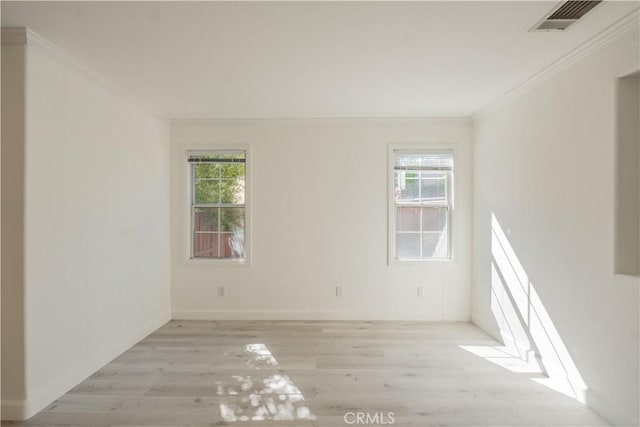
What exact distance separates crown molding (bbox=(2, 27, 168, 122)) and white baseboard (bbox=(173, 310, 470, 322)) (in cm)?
256

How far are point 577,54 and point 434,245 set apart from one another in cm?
241

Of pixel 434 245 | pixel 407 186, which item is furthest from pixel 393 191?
pixel 434 245

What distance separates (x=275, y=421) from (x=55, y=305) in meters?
1.76

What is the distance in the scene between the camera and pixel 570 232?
2410 millimetres

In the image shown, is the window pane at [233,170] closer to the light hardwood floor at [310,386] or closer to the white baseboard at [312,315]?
the white baseboard at [312,315]

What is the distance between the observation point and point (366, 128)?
4055 millimetres

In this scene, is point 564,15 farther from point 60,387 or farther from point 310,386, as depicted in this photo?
point 60,387

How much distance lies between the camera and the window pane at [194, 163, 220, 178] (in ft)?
13.8

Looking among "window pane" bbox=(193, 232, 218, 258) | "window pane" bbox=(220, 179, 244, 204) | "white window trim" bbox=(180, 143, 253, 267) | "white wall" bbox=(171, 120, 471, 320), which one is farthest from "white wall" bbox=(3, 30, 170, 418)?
"white wall" bbox=(171, 120, 471, 320)

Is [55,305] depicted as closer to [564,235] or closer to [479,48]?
[479,48]

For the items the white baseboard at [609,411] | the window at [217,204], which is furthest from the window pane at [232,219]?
the white baseboard at [609,411]

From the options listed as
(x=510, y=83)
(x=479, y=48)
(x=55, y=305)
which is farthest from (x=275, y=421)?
(x=510, y=83)

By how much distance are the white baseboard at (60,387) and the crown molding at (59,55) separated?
229 cm

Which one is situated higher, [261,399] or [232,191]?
[232,191]
